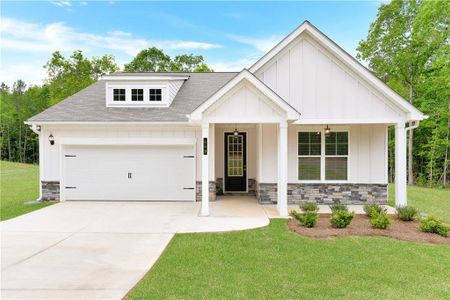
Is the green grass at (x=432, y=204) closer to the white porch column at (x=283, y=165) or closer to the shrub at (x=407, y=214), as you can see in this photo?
the shrub at (x=407, y=214)

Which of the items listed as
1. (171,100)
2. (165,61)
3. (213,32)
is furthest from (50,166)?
(165,61)

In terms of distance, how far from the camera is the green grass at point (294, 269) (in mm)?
4352

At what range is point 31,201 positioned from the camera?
471 inches

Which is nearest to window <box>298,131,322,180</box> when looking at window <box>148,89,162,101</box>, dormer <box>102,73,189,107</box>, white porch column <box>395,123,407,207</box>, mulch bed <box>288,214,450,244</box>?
white porch column <box>395,123,407,207</box>

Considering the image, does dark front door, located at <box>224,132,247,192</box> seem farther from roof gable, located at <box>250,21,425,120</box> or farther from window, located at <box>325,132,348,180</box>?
window, located at <box>325,132,348,180</box>

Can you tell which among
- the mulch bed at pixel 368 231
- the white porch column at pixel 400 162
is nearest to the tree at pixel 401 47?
the white porch column at pixel 400 162

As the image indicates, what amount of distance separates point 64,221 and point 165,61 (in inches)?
1150

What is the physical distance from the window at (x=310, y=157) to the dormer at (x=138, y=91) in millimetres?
5830

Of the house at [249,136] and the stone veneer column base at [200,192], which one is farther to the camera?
the stone veneer column base at [200,192]

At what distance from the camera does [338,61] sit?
1043cm

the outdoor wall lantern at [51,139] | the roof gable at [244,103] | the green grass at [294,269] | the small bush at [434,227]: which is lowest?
the green grass at [294,269]

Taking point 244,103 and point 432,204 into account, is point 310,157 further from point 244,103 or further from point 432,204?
point 432,204

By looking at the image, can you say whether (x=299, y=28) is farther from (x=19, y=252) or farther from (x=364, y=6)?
(x=364, y=6)

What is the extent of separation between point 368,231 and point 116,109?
33.5 ft
